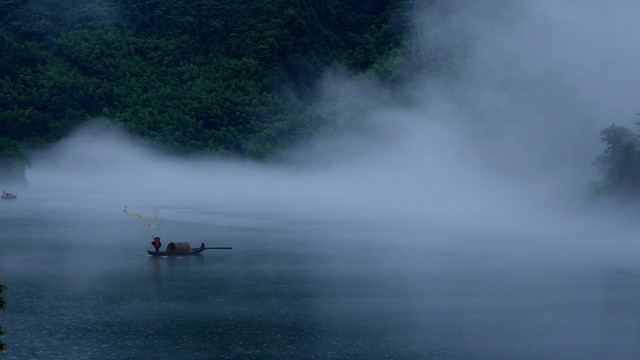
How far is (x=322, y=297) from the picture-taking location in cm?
3641

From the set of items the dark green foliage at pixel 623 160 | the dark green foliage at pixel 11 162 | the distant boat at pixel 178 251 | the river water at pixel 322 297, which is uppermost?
the dark green foliage at pixel 11 162

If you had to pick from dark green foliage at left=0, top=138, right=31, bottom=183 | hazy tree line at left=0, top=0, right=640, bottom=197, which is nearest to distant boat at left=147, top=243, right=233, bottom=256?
dark green foliage at left=0, top=138, right=31, bottom=183

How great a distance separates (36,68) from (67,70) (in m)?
4.81

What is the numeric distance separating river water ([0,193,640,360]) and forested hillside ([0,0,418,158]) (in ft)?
249

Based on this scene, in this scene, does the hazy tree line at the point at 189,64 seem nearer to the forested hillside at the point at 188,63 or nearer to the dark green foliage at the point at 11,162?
the forested hillside at the point at 188,63

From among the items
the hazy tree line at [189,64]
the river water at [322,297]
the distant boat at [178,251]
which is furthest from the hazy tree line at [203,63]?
the distant boat at [178,251]

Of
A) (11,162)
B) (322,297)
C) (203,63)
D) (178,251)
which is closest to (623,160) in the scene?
(178,251)

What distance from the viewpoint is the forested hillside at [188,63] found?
13525 cm

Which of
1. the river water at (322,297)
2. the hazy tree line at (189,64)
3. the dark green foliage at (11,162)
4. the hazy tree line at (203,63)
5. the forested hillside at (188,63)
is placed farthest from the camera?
the forested hillside at (188,63)

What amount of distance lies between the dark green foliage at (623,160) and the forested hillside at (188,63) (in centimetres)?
7001

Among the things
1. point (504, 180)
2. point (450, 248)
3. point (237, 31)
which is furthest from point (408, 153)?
point (450, 248)

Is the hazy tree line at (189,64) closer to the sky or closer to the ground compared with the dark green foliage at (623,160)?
closer to the sky

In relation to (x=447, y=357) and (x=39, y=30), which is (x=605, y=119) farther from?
(x=39, y=30)

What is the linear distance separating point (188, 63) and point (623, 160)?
105 m
